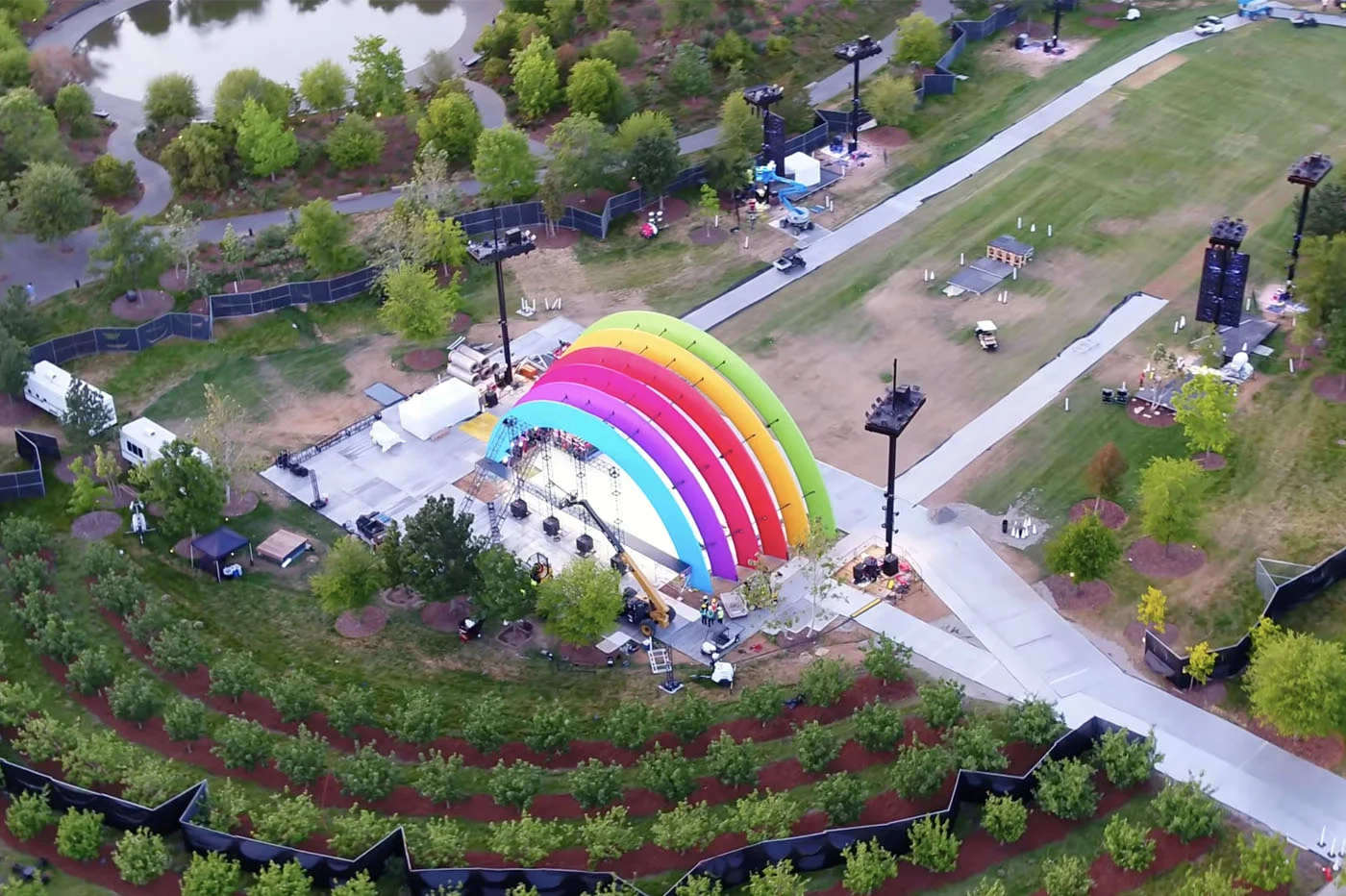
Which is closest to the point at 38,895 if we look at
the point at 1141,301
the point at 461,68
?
the point at 1141,301

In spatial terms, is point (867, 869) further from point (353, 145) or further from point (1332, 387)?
point (353, 145)

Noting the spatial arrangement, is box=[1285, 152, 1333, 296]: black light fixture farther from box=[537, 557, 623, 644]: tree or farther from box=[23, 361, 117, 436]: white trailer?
box=[23, 361, 117, 436]: white trailer

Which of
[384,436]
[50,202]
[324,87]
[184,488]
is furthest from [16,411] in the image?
[324,87]

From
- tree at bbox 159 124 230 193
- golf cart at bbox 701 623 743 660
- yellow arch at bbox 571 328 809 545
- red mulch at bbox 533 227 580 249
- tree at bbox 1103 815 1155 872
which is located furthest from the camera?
tree at bbox 159 124 230 193

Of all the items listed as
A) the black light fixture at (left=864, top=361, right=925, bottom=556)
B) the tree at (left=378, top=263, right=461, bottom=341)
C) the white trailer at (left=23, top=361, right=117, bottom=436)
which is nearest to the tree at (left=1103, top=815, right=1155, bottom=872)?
the black light fixture at (left=864, top=361, right=925, bottom=556)

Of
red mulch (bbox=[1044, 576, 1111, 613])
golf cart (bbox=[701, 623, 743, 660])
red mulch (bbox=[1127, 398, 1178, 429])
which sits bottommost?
red mulch (bbox=[1127, 398, 1178, 429])

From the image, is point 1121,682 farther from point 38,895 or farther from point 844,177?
point 844,177

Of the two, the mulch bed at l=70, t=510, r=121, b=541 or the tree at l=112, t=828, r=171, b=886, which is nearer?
the tree at l=112, t=828, r=171, b=886

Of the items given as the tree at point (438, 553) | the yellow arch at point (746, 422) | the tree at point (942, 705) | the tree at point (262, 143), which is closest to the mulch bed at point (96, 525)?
the tree at point (438, 553)
